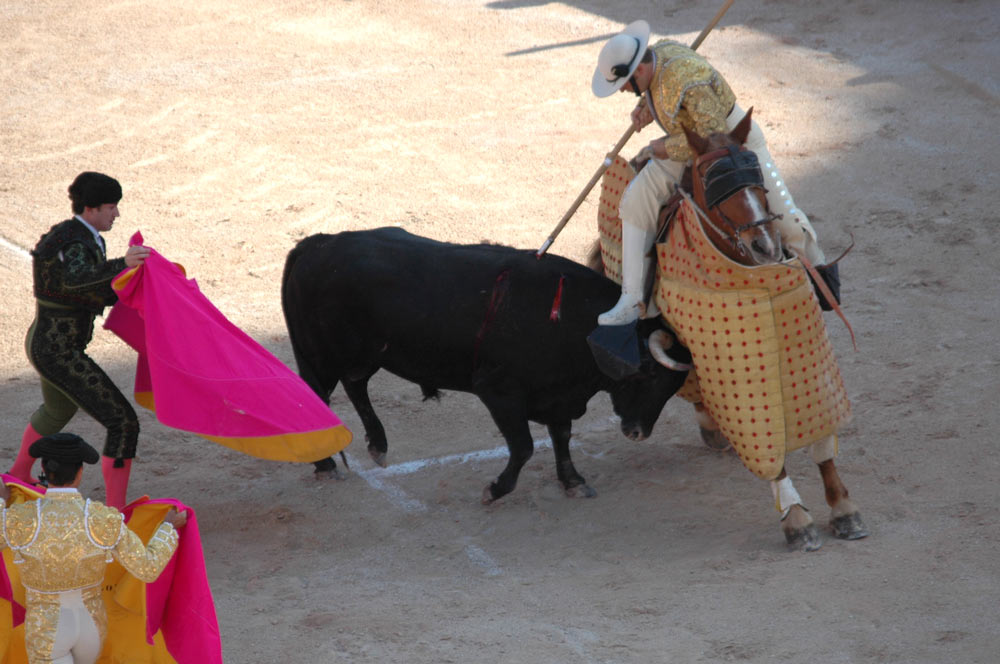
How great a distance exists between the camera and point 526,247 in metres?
9.60

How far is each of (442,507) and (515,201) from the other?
451 centimetres

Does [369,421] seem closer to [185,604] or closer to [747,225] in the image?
[185,604]

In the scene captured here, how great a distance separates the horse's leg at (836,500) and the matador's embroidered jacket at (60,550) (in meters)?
3.08

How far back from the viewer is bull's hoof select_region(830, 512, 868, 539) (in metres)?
5.60

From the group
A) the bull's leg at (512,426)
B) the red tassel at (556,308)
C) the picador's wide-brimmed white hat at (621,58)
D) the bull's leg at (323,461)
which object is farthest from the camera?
the bull's leg at (323,461)

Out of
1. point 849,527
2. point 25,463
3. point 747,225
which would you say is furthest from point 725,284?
point 25,463

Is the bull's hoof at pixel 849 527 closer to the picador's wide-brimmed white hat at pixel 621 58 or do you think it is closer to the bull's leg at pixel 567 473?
the bull's leg at pixel 567 473

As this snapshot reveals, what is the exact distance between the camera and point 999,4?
13734 millimetres

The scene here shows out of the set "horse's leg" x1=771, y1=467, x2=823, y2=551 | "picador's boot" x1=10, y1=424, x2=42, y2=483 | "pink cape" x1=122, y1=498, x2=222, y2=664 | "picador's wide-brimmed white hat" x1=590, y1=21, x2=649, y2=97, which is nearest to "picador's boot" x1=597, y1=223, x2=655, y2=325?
"picador's wide-brimmed white hat" x1=590, y1=21, x2=649, y2=97

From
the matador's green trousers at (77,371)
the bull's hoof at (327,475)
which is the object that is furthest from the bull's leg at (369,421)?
the matador's green trousers at (77,371)

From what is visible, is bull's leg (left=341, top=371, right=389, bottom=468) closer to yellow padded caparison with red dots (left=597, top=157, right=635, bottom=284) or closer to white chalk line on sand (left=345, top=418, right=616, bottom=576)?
white chalk line on sand (left=345, top=418, right=616, bottom=576)

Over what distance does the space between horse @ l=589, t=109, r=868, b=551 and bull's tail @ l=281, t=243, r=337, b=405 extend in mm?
2016

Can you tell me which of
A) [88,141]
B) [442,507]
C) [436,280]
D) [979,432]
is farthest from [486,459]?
[88,141]

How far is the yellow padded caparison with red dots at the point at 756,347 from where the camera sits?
5.32 m
